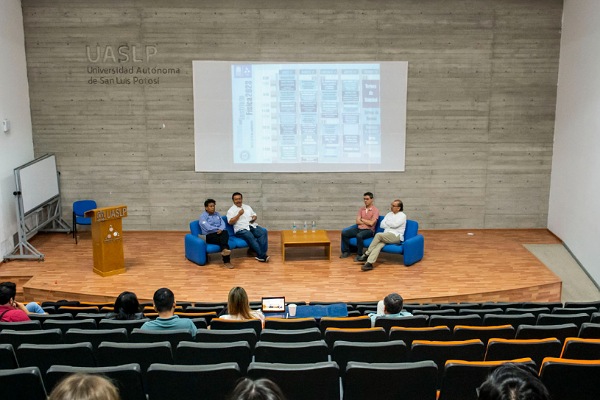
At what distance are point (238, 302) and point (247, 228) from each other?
446 cm

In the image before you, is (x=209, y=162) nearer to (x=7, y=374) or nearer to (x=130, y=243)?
(x=130, y=243)

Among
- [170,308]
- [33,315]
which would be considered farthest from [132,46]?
[170,308]

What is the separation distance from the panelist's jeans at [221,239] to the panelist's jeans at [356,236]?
6.26 ft

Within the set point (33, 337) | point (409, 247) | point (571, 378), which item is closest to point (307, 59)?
point (409, 247)

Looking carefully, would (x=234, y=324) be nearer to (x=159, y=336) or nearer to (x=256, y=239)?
(x=159, y=336)

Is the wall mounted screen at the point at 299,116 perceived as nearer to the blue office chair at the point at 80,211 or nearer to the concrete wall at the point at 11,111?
the blue office chair at the point at 80,211

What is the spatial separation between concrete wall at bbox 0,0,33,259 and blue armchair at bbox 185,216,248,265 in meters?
3.07

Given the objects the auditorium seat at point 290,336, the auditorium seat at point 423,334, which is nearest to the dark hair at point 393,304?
the auditorium seat at point 423,334

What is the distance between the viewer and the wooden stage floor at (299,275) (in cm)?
826

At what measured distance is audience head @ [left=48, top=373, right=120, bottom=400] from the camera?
1616 millimetres

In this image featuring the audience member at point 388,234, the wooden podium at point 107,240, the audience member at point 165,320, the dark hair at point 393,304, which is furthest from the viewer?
the audience member at point 388,234

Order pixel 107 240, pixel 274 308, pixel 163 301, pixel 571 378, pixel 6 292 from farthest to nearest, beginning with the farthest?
pixel 107 240 → pixel 274 308 → pixel 6 292 → pixel 163 301 → pixel 571 378

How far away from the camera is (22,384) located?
3.15 metres

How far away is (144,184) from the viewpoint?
11250mm
